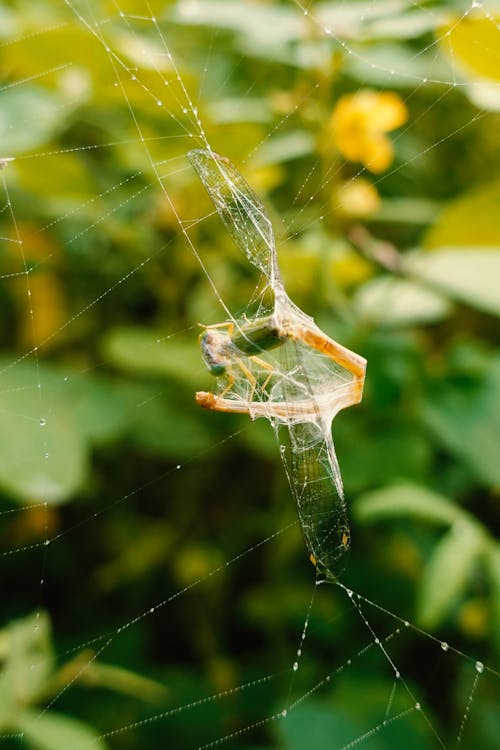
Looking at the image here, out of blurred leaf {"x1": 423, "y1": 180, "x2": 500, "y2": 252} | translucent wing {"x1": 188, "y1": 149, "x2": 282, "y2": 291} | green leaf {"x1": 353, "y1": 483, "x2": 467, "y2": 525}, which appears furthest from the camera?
blurred leaf {"x1": 423, "y1": 180, "x2": 500, "y2": 252}

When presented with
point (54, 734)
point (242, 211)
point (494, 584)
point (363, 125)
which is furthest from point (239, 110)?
point (54, 734)

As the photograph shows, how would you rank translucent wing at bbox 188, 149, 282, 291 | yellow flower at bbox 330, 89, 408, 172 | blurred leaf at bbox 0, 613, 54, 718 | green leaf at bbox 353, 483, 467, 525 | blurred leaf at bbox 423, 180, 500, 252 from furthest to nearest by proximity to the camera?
1. yellow flower at bbox 330, 89, 408, 172
2. blurred leaf at bbox 423, 180, 500, 252
3. green leaf at bbox 353, 483, 467, 525
4. blurred leaf at bbox 0, 613, 54, 718
5. translucent wing at bbox 188, 149, 282, 291

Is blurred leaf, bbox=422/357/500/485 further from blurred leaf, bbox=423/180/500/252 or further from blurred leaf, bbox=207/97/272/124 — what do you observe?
blurred leaf, bbox=207/97/272/124

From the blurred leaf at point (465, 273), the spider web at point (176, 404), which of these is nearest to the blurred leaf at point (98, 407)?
the spider web at point (176, 404)

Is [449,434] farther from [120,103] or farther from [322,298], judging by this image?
[120,103]

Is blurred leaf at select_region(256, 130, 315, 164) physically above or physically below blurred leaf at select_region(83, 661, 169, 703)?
above

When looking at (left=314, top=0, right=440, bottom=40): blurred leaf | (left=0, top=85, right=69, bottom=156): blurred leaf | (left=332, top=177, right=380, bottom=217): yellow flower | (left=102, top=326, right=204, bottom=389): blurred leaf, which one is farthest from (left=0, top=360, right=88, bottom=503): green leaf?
(left=314, top=0, right=440, bottom=40): blurred leaf

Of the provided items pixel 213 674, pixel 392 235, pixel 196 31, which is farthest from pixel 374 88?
pixel 213 674

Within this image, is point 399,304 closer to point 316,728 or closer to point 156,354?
point 156,354
